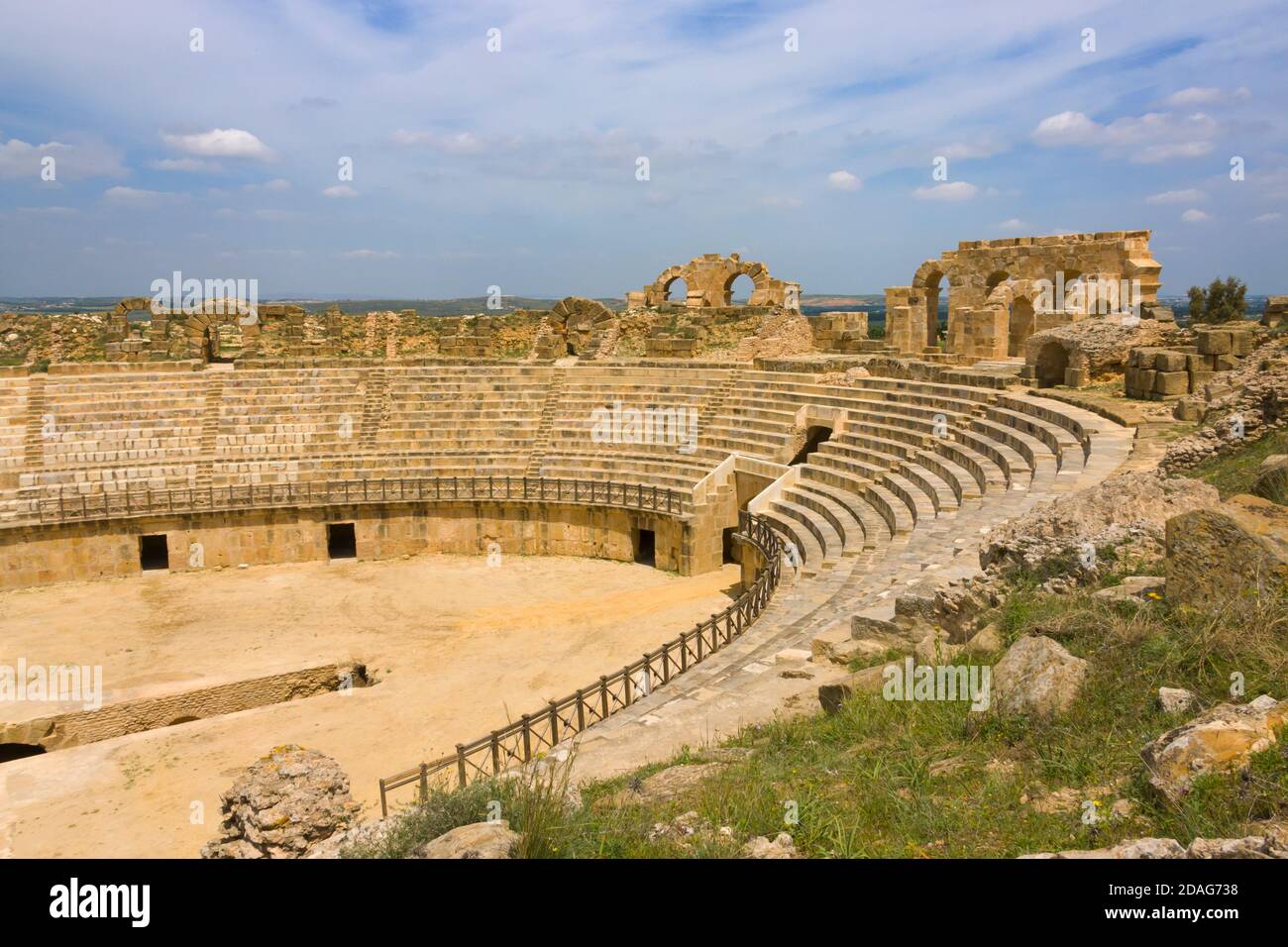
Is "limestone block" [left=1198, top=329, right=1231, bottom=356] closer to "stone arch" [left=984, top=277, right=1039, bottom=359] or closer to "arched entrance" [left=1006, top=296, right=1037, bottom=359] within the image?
"stone arch" [left=984, top=277, right=1039, bottom=359]

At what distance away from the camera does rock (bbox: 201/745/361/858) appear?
6.67 meters

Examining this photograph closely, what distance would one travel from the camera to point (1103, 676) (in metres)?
5.10

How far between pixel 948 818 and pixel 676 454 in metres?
18.0

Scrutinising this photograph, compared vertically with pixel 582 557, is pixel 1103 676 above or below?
above

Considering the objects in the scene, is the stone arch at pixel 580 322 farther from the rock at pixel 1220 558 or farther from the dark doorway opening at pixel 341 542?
the rock at pixel 1220 558

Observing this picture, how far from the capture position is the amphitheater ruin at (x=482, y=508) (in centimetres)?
1082

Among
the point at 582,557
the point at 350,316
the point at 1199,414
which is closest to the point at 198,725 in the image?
Answer: the point at 582,557

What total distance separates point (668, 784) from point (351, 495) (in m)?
17.5

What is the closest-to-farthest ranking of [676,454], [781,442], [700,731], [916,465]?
[700,731]
[916,465]
[781,442]
[676,454]

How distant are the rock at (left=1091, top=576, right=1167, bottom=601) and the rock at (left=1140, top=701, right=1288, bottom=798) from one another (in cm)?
168

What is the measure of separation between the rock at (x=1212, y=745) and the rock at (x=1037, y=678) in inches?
30.3

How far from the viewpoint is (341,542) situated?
2250cm

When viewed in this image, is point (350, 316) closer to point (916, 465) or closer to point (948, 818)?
point (916, 465)

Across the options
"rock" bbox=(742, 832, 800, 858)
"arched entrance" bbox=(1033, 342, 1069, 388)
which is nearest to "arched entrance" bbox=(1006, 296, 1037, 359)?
"arched entrance" bbox=(1033, 342, 1069, 388)
